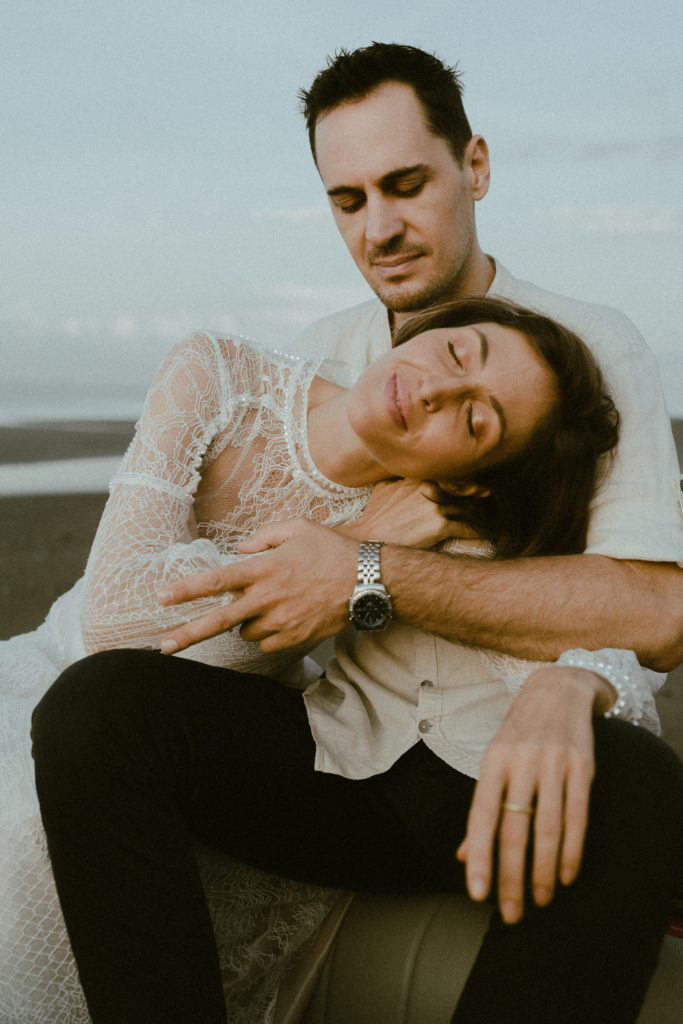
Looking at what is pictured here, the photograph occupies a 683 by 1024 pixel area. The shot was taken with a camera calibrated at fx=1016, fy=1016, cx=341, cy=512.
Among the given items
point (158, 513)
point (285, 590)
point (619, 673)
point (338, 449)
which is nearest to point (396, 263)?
point (338, 449)

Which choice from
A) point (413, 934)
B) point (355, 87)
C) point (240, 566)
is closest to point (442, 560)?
point (240, 566)

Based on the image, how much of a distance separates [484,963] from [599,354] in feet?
5.01

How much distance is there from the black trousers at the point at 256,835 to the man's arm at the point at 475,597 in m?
0.17

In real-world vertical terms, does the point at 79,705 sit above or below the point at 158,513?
below

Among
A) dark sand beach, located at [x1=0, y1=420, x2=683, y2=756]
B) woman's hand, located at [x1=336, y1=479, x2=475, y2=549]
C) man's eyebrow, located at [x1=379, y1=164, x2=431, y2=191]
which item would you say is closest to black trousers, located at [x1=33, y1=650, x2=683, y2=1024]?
woman's hand, located at [x1=336, y1=479, x2=475, y2=549]

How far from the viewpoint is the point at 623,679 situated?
168 centimetres

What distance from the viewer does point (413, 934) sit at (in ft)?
6.65

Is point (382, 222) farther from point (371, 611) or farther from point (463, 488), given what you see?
point (371, 611)

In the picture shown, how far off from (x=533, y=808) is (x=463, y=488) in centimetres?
Result: 99

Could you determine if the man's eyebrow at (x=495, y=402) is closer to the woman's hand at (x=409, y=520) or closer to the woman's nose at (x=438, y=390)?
the woman's nose at (x=438, y=390)

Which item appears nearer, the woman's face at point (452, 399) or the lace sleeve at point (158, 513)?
the lace sleeve at point (158, 513)

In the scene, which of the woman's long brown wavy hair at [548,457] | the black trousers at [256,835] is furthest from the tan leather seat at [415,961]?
the woman's long brown wavy hair at [548,457]

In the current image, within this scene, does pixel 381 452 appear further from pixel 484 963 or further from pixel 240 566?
pixel 484 963

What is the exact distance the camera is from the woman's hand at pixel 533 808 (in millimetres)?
1387
